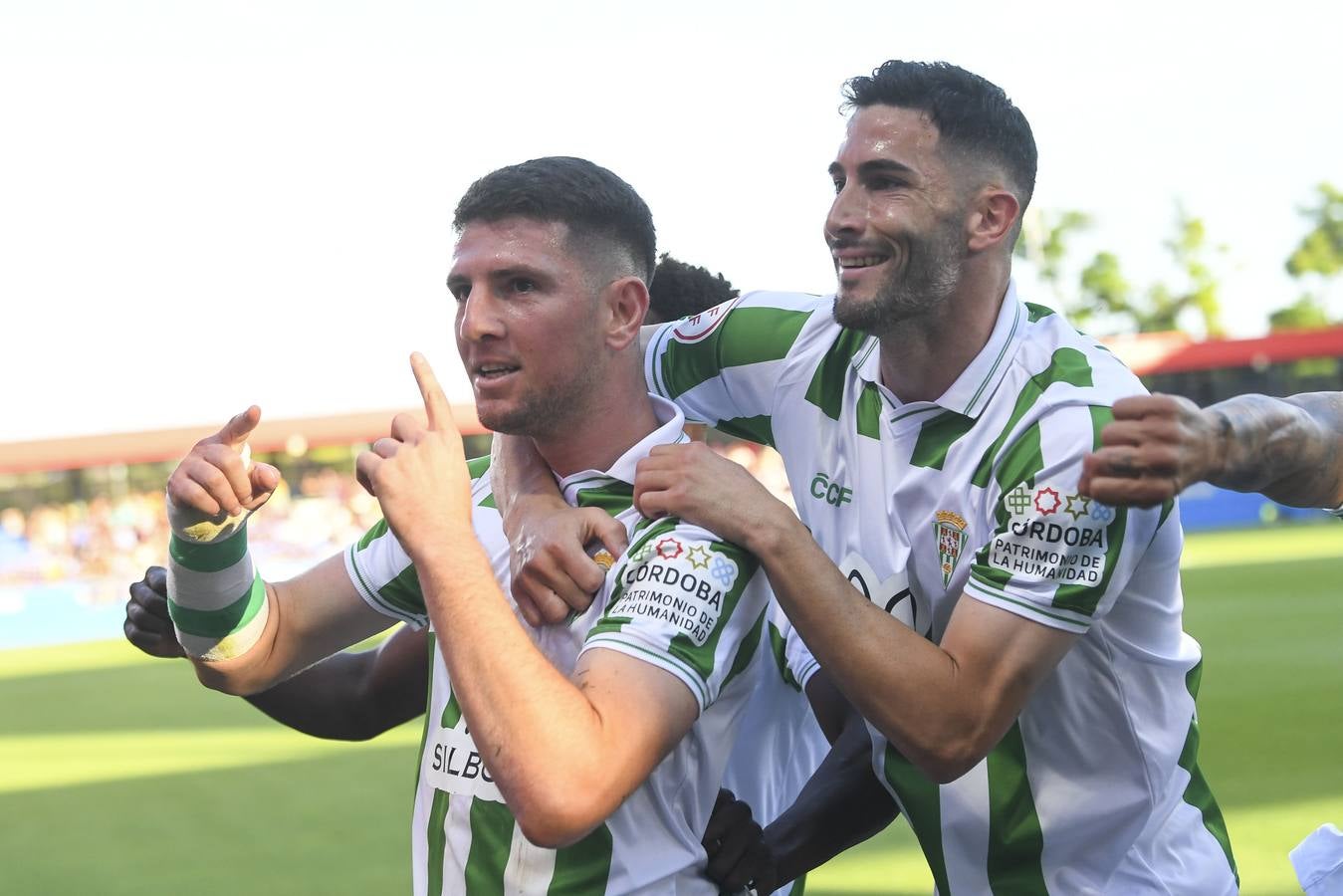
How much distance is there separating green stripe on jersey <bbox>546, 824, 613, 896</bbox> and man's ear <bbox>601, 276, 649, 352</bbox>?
0.97 metres

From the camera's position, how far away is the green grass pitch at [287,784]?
7.12m

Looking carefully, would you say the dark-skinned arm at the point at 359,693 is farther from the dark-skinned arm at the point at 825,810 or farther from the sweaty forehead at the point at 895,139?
the sweaty forehead at the point at 895,139

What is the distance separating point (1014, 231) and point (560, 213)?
108cm

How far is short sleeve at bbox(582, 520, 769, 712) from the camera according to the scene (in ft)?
7.54

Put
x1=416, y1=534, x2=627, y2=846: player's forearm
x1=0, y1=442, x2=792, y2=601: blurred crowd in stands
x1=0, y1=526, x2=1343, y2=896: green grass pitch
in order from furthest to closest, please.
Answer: x1=0, y1=442, x2=792, y2=601: blurred crowd in stands
x1=0, y1=526, x2=1343, y2=896: green grass pitch
x1=416, y1=534, x2=627, y2=846: player's forearm

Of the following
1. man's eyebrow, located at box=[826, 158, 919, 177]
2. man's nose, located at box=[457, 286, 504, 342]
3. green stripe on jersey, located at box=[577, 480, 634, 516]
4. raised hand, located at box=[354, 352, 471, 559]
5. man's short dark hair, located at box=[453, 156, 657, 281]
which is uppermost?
man's eyebrow, located at box=[826, 158, 919, 177]

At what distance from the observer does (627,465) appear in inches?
109

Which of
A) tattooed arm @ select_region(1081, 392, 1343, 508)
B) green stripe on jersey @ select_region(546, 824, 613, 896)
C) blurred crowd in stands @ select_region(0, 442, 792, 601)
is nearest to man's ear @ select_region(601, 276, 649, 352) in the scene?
green stripe on jersey @ select_region(546, 824, 613, 896)

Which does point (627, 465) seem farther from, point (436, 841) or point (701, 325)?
point (701, 325)

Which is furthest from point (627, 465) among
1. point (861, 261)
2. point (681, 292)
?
point (681, 292)

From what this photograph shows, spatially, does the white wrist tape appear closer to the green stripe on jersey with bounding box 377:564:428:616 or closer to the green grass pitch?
the green stripe on jersey with bounding box 377:564:428:616

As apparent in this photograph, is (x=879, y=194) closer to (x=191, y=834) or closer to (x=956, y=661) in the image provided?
(x=956, y=661)

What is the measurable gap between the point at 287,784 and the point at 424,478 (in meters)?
7.88

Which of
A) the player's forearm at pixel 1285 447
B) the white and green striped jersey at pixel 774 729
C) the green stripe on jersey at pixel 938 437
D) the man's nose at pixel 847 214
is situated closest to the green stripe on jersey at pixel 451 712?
the white and green striped jersey at pixel 774 729
